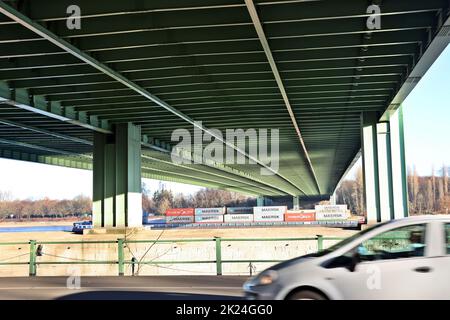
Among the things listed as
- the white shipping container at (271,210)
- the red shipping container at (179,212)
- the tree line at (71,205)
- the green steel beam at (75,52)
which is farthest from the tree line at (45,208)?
the green steel beam at (75,52)

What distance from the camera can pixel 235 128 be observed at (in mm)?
34250

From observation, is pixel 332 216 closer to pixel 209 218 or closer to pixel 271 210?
pixel 271 210

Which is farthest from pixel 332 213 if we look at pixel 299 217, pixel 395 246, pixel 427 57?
pixel 395 246

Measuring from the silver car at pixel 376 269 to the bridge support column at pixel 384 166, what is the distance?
78.6 ft

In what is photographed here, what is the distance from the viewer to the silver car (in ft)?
21.6

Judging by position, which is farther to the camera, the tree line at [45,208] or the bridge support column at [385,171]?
the tree line at [45,208]

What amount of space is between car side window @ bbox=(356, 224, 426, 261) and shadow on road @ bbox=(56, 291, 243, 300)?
383cm

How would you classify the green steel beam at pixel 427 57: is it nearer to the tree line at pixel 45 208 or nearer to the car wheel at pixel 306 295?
the car wheel at pixel 306 295

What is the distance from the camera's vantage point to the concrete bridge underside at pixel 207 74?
554 inches

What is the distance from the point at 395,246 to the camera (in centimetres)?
712
